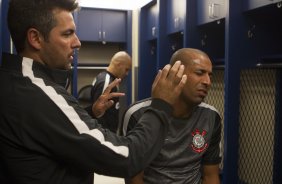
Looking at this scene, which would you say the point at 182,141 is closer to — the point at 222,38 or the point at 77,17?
the point at 222,38

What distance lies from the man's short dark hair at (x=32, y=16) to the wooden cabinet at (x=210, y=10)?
5.82 ft

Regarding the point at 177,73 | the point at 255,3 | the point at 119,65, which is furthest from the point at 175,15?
the point at 177,73

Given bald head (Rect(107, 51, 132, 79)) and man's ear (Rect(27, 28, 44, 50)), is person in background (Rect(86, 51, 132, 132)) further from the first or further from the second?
man's ear (Rect(27, 28, 44, 50))

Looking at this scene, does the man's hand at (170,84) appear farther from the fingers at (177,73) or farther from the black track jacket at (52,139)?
the black track jacket at (52,139)

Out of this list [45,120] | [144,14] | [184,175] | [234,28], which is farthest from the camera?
[144,14]

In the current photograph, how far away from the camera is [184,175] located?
1649 millimetres

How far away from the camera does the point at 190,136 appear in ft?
5.60

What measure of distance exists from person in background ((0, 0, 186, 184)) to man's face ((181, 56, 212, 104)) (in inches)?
31.7

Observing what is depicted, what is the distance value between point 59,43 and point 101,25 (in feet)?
14.5

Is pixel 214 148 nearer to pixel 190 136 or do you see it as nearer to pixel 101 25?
pixel 190 136

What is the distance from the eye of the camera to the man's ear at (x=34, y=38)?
0.97 m

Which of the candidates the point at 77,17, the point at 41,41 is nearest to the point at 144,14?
the point at 77,17

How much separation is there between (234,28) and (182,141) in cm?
103

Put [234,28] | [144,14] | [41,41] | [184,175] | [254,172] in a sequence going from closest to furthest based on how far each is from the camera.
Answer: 1. [41,41]
2. [184,175]
3. [234,28]
4. [254,172]
5. [144,14]
